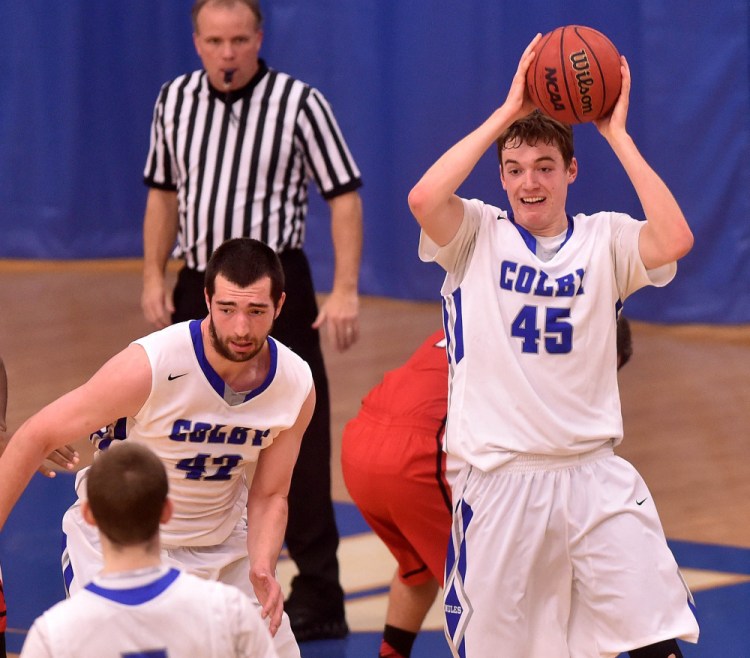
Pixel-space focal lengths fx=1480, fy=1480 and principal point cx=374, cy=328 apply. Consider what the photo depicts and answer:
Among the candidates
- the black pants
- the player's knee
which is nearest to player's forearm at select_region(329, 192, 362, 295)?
the black pants

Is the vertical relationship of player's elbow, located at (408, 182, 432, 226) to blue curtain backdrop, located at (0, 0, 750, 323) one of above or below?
above

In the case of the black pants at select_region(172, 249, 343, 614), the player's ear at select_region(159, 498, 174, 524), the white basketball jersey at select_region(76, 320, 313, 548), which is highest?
the player's ear at select_region(159, 498, 174, 524)

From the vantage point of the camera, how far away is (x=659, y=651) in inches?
159

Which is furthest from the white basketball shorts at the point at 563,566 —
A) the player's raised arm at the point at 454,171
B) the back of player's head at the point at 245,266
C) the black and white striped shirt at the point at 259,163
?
the black and white striped shirt at the point at 259,163

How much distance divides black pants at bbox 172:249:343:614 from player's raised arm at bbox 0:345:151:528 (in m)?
1.70

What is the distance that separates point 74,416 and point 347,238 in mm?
2192

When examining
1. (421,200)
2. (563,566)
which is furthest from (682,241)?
(563,566)

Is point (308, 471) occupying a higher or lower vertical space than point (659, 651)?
lower

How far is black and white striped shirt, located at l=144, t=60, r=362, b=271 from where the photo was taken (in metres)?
5.86

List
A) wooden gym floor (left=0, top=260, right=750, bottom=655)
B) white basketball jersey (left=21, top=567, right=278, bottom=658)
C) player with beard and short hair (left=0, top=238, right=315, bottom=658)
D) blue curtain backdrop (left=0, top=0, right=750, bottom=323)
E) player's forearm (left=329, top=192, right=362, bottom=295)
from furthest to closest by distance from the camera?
blue curtain backdrop (left=0, top=0, right=750, bottom=323) < wooden gym floor (left=0, top=260, right=750, bottom=655) < player's forearm (left=329, top=192, right=362, bottom=295) < player with beard and short hair (left=0, top=238, right=315, bottom=658) < white basketball jersey (left=21, top=567, right=278, bottom=658)

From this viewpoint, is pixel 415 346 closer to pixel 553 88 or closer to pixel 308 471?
pixel 308 471

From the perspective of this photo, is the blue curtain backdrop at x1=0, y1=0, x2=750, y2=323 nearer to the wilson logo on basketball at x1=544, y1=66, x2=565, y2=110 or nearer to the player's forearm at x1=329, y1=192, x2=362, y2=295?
the player's forearm at x1=329, y1=192, x2=362, y2=295

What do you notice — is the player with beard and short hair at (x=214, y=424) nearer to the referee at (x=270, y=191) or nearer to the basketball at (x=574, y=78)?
the basketball at (x=574, y=78)

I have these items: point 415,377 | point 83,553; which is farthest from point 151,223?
point 83,553
